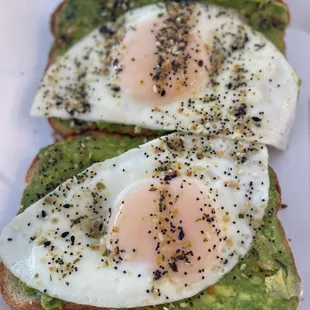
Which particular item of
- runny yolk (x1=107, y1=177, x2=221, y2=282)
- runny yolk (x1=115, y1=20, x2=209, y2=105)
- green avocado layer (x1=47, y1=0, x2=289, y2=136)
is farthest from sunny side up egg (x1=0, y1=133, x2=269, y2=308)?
green avocado layer (x1=47, y1=0, x2=289, y2=136)

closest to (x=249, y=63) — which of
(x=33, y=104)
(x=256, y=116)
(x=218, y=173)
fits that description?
(x=256, y=116)

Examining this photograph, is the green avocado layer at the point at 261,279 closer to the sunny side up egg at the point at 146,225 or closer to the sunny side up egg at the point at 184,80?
the sunny side up egg at the point at 146,225

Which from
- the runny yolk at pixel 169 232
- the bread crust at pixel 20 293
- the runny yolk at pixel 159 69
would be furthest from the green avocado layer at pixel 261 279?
the runny yolk at pixel 159 69

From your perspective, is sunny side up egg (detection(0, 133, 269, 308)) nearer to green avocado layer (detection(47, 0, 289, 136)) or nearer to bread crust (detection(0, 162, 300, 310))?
bread crust (detection(0, 162, 300, 310))

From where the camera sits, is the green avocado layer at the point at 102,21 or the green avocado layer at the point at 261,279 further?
the green avocado layer at the point at 102,21

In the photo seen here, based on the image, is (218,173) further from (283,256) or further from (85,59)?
(85,59)

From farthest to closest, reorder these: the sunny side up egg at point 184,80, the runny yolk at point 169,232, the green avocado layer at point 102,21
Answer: the green avocado layer at point 102,21
the sunny side up egg at point 184,80
the runny yolk at point 169,232
